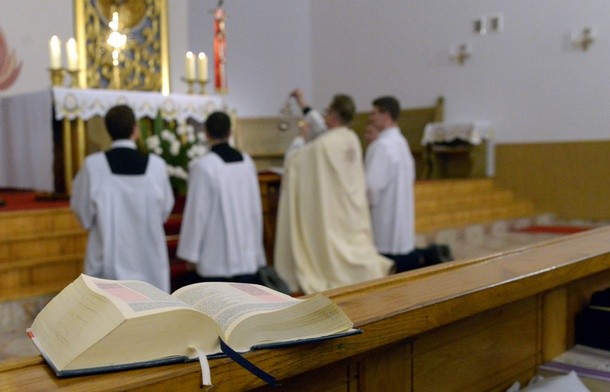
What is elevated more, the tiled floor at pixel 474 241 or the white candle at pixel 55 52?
the white candle at pixel 55 52

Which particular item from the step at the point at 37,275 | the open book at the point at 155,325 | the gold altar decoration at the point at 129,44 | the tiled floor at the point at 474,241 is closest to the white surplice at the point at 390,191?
the tiled floor at the point at 474,241

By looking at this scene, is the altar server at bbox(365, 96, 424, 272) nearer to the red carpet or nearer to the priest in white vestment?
the priest in white vestment

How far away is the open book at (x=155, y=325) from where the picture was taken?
1.01 metres

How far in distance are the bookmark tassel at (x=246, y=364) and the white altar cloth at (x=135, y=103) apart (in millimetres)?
5347

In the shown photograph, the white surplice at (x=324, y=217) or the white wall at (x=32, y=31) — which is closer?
the white surplice at (x=324, y=217)

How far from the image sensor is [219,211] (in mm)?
4816

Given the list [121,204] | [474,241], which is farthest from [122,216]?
[474,241]

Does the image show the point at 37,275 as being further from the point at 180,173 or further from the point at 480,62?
the point at 480,62

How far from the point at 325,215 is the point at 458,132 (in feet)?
16.9

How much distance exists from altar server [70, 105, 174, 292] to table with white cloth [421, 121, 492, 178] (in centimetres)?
681

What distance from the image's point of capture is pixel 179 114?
265 inches

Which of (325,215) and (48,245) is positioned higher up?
(325,215)

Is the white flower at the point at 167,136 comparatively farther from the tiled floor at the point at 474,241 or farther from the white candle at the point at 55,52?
the tiled floor at the point at 474,241

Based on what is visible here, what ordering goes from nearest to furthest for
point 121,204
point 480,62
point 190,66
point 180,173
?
point 121,204
point 180,173
point 190,66
point 480,62
